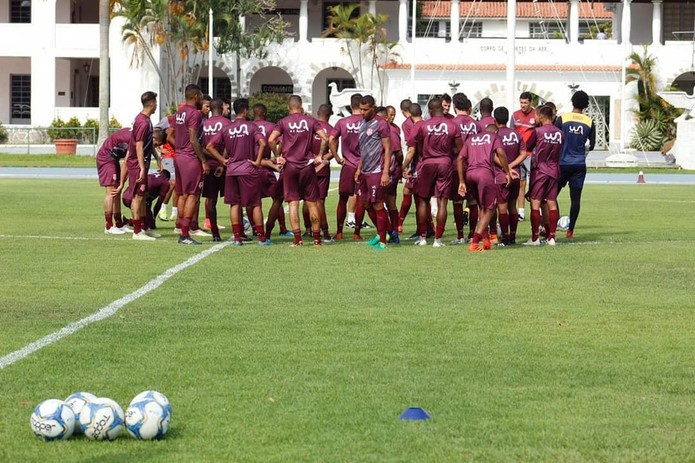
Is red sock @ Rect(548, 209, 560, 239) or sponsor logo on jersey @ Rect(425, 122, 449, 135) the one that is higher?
sponsor logo on jersey @ Rect(425, 122, 449, 135)

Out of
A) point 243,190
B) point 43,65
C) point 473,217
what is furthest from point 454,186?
point 43,65

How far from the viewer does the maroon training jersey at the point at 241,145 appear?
1734cm

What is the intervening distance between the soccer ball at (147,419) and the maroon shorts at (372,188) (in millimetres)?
10709

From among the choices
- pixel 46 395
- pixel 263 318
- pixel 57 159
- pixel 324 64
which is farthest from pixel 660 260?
pixel 324 64

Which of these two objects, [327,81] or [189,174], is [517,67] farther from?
[189,174]

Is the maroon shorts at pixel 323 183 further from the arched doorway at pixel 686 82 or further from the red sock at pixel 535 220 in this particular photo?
the arched doorway at pixel 686 82

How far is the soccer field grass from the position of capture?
6.62m

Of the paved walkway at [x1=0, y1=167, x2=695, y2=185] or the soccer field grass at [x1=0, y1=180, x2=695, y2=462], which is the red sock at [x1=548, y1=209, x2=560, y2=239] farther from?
the paved walkway at [x1=0, y1=167, x2=695, y2=185]

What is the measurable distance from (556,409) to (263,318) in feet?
12.9

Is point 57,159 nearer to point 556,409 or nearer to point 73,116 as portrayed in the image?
point 73,116

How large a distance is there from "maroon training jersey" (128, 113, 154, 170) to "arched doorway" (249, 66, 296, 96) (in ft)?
173

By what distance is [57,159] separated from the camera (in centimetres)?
5078

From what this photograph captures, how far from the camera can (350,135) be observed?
58.8 feet

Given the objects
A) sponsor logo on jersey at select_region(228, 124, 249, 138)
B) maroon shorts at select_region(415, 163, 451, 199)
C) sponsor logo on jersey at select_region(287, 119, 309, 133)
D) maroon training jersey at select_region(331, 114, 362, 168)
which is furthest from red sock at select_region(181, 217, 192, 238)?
maroon shorts at select_region(415, 163, 451, 199)
